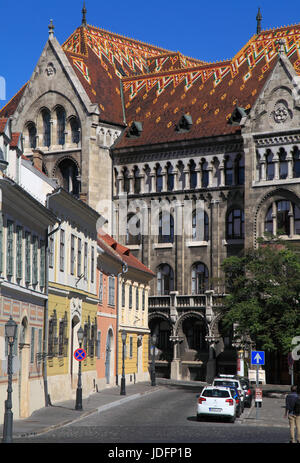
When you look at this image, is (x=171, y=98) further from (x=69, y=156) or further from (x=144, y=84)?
(x=69, y=156)

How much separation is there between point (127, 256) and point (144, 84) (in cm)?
2614

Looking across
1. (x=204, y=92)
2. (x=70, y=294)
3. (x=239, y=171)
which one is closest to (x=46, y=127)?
(x=204, y=92)

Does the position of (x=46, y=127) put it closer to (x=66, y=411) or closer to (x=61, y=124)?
(x=61, y=124)

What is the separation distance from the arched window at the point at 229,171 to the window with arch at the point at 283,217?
191 inches

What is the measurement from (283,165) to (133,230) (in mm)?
15169

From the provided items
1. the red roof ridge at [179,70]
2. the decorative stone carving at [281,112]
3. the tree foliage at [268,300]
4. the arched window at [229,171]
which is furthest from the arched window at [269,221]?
the red roof ridge at [179,70]

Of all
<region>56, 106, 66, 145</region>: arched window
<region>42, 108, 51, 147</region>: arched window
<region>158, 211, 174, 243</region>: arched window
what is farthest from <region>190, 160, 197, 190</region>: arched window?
<region>42, 108, 51, 147</region>: arched window

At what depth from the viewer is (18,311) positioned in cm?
3838

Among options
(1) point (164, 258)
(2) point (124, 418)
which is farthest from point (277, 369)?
(2) point (124, 418)

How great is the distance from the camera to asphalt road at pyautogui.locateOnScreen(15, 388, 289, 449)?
3084cm

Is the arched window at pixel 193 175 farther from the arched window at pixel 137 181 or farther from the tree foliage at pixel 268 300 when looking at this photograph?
the tree foliage at pixel 268 300

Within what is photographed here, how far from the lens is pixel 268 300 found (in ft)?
196

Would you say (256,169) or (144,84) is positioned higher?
(144,84)

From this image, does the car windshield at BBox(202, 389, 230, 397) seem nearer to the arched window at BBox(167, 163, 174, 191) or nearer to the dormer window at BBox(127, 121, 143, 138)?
the arched window at BBox(167, 163, 174, 191)
